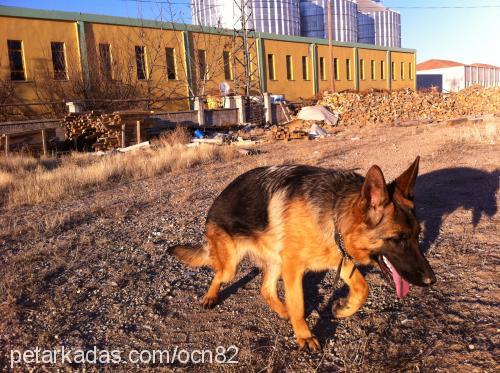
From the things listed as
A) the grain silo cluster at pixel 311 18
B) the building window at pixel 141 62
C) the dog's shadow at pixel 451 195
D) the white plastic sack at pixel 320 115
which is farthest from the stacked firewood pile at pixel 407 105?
the dog's shadow at pixel 451 195

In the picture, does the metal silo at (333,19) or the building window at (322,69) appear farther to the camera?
the metal silo at (333,19)

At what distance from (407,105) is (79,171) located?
68.0 ft

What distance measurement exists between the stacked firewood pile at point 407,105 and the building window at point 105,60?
12768mm

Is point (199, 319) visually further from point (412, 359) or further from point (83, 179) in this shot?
point (83, 179)

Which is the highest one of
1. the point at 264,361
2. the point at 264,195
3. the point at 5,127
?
the point at 5,127

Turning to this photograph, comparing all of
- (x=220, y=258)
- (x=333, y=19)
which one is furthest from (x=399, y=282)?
(x=333, y=19)

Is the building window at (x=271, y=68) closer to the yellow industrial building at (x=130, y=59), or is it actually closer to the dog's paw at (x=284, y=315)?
the yellow industrial building at (x=130, y=59)

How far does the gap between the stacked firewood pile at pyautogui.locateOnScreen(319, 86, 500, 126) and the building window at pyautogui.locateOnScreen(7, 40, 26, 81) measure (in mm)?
16774

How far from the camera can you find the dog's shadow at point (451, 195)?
512 cm

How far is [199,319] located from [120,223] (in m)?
3.09

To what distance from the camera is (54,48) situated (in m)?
21.5

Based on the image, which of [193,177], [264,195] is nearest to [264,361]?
[264,195]

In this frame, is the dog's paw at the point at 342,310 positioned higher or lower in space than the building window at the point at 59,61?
lower

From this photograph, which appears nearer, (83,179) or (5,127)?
(83,179)
